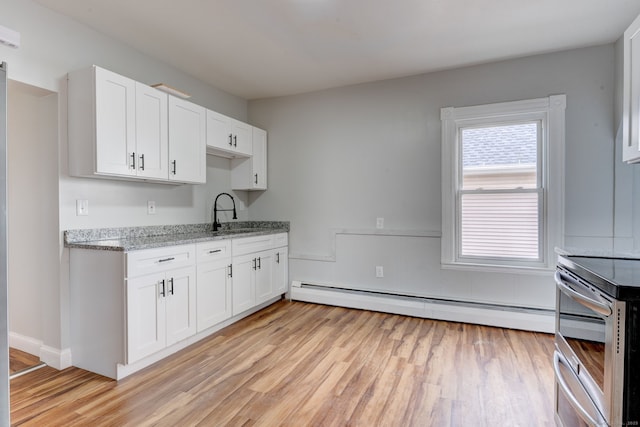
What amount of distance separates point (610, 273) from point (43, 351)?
11.6ft

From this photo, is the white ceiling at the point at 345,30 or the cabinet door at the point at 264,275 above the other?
the white ceiling at the point at 345,30

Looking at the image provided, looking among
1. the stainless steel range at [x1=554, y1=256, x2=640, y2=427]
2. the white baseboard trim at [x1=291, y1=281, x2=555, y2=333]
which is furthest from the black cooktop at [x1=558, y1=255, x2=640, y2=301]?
the white baseboard trim at [x1=291, y1=281, x2=555, y2=333]

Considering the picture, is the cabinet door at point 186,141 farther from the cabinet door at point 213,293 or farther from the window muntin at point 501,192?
the window muntin at point 501,192

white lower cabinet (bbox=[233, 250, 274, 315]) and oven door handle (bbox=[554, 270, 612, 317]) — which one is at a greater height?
oven door handle (bbox=[554, 270, 612, 317])

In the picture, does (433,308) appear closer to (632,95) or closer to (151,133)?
(632,95)

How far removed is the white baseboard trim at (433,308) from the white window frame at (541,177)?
0.41m

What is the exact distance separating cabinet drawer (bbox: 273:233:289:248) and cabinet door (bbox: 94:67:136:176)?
5.81ft

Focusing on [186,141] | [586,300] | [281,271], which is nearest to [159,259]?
[186,141]

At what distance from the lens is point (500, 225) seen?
3.29 metres

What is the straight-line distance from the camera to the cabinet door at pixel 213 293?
9.30ft

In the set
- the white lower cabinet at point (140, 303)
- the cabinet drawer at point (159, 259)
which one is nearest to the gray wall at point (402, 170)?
the white lower cabinet at point (140, 303)

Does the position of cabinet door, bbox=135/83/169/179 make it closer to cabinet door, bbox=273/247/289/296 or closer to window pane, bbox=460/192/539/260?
cabinet door, bbox=273/247/289/296

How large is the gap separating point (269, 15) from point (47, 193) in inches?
83.7

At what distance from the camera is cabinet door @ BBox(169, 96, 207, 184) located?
9.66ft
